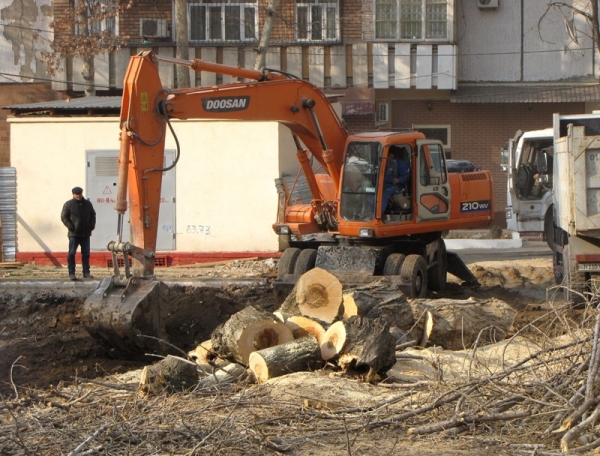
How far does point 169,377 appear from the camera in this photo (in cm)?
812

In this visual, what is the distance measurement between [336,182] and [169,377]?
6411mm

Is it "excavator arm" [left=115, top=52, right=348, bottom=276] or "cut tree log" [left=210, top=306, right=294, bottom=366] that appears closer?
"cut tree log" [left=210, top=306, right=294, bottom=366]

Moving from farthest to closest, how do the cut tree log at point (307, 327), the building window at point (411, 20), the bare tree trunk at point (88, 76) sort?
the building window at point (411, 20)
the bare tree trunk at point (88, 76)
the cut tree log at point (307, 327)

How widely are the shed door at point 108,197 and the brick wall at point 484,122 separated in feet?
33.9

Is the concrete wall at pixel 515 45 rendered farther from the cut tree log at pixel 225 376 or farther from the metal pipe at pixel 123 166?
the cut tree log at pixel 225 376

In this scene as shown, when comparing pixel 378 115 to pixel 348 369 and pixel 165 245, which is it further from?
pixel 348 369

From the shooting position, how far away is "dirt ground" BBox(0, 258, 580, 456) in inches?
344

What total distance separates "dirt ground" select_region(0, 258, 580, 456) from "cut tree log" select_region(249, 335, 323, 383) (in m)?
0.78

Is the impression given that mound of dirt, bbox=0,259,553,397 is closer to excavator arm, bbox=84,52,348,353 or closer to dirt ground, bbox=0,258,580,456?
dirt ground, bbox=0,258,580,456

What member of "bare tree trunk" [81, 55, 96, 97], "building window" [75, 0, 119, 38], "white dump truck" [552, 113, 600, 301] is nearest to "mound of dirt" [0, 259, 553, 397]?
"white dump truck" [552, 113, 600, 301]

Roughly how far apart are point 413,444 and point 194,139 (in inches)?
546

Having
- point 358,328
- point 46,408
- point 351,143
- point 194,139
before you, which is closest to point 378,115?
point 194,139

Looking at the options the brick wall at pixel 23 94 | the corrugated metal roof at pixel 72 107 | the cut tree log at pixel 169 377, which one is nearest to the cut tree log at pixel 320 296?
the cut tree log at pixel 169 377

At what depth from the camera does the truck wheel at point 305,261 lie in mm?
13977
